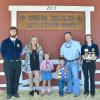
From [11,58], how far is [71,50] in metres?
1.61

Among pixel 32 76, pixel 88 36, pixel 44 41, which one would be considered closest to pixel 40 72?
pixel 32 76

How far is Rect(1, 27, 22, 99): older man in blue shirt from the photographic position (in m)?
9.56

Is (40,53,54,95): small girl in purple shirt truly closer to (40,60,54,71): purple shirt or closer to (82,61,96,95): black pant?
(40,60,54,71): purple shirt

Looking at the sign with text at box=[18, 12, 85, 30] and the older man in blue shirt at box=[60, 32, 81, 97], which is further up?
the sign with text at box=[18, 12, 85, 30]

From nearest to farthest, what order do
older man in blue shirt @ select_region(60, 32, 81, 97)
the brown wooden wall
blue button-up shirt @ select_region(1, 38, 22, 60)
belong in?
blue button-up shirt @ select_region(1, 38, 22, 60) → older man in blue shirt @ select_region(60, 32, 81, 97) → the brown wooden wall

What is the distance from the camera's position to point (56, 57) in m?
10.6

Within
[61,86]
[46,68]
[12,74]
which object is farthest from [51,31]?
[12,74]

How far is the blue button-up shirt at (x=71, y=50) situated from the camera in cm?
1013

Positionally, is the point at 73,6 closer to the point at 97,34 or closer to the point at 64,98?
the point at 97,34

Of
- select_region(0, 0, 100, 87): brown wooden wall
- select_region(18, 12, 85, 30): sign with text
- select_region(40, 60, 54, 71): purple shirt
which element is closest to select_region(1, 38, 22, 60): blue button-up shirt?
select_region(40, 60, 54, 71): purple shirt

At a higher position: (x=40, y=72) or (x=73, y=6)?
(x=73, y=6)

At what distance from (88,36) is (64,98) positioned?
168cm

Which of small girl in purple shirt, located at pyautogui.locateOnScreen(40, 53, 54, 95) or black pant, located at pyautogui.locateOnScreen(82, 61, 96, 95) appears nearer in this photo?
black pant, located at pyautogui.locateOnScreen(82, 61, 96, 95)

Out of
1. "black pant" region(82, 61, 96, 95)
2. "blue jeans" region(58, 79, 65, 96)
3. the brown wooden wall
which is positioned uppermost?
the brown wooden wall
